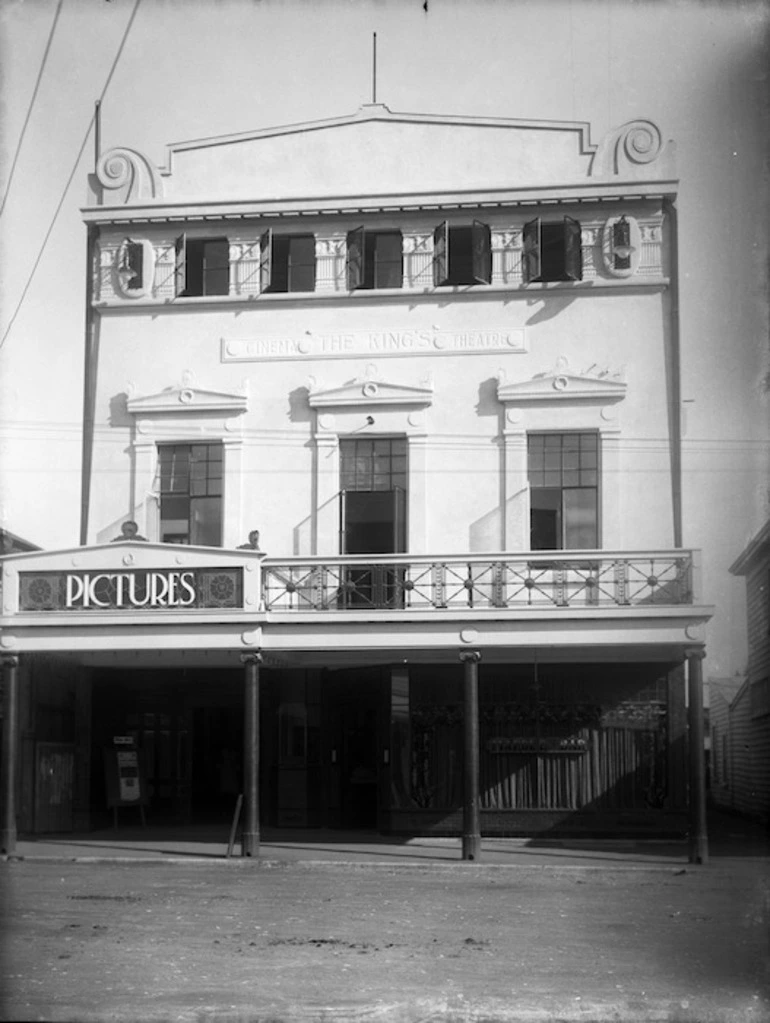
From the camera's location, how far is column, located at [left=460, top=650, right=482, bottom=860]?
19.8 meters

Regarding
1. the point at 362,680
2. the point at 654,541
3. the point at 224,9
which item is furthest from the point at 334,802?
the point at 224,9

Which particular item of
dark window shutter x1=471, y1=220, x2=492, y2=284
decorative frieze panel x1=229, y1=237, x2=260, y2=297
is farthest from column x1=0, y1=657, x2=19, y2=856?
dark window shutter x1=471, y1=220, x2=492, y2=284

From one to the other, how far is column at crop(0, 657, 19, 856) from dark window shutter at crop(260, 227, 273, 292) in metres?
6.67

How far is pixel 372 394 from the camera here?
23.0 m

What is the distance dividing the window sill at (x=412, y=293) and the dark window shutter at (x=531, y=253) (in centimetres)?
15

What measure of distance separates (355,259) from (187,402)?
335 centimetres

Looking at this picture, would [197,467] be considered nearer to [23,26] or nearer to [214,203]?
[214,203]

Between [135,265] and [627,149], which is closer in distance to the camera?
[627,149]

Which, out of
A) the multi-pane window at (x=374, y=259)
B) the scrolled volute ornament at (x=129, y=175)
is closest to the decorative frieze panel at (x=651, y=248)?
the multi-pane window at (x=374, y=259)

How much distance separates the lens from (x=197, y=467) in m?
23.5

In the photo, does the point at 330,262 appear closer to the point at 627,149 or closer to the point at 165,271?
the point at 165,271

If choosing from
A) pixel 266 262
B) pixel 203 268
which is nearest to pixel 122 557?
pixel 203 268

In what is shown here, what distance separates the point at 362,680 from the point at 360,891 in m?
7.50

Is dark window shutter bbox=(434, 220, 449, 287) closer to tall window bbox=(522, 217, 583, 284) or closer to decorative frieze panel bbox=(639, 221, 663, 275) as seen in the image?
tall window bbox=(522, 217, 583, 284)
